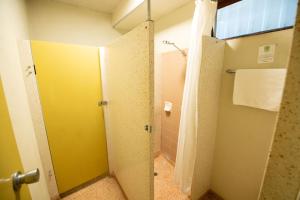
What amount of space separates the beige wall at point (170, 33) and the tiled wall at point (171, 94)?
0.08 m

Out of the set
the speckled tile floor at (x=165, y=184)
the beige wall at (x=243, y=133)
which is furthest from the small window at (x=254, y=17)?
the speckled tile floor at (x=165, y=184)

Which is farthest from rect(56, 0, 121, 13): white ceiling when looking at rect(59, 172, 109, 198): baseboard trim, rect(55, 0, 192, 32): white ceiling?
rect(59, 172, 109, 198): baseboard trim

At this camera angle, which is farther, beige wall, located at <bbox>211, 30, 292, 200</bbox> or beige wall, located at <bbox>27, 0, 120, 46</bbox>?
beige wall, located at <bbox>27, 0, 120, 46</bbox>

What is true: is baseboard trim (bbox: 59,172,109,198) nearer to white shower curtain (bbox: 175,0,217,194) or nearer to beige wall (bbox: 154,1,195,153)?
beige wall (bbox: 154,1,195,153)

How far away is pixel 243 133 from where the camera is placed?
48.4 inches

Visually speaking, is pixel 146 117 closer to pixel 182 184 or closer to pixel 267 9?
pixel 182 184

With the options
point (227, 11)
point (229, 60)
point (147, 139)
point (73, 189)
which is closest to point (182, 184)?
point (147, 139)

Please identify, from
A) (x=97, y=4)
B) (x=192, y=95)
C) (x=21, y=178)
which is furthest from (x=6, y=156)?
(x=97, y=4)

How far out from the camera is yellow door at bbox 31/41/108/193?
1.29 metres

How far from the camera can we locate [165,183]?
1.68 metres

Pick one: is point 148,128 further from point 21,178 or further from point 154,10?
point 154,10

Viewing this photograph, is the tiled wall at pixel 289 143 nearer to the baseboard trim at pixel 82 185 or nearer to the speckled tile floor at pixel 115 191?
the speckled tile floor at pixel 115 191

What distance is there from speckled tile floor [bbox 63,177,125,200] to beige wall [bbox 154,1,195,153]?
87cm

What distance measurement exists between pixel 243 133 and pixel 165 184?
1.17 meters
